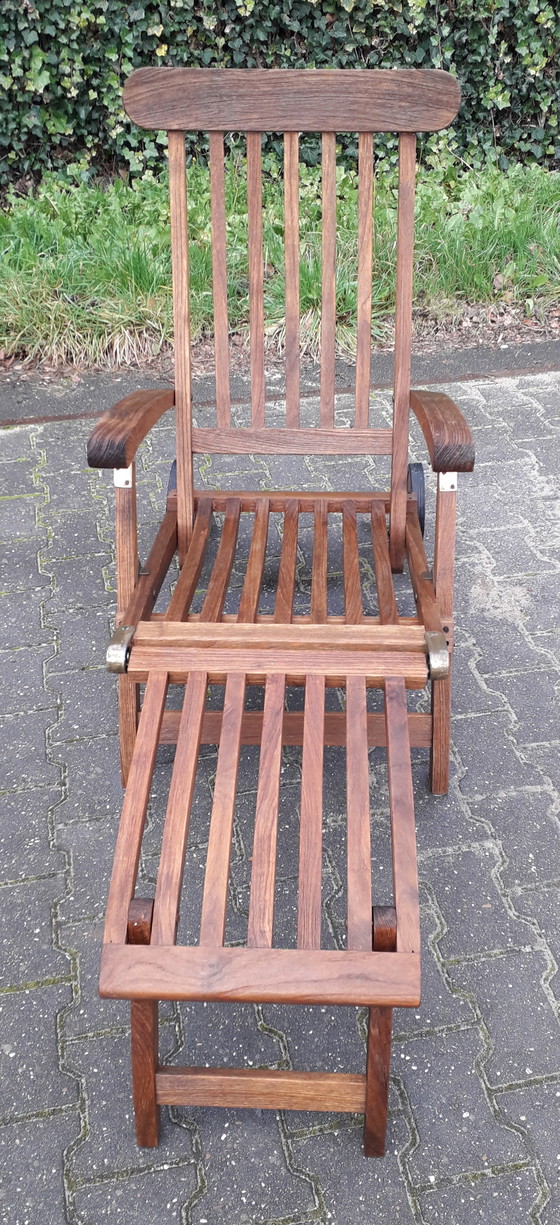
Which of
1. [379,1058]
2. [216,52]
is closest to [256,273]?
[379,1058]

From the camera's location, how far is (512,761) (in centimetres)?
234

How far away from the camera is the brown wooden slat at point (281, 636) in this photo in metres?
1.93

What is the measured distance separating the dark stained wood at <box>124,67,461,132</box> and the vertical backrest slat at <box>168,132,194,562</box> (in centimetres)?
8

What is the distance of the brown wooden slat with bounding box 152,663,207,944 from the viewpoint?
4.92ft

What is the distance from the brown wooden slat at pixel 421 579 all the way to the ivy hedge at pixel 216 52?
3777 mm

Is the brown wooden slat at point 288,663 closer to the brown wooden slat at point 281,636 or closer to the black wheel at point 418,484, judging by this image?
the brown wooden slat at point 281,636

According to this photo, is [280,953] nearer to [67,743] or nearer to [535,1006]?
[535,1006]

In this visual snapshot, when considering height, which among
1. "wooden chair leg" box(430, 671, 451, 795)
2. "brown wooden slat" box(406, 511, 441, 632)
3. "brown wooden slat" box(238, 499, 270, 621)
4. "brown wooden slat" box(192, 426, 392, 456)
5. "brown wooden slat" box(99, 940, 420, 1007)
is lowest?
"wooden chair leg" box(430, 671, 451, 795)

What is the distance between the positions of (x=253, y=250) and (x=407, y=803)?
58.1 inches

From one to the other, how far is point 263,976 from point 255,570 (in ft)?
3.51

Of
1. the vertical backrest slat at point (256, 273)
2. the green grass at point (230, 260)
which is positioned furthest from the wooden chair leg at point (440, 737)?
the green grass at point (230, 260)

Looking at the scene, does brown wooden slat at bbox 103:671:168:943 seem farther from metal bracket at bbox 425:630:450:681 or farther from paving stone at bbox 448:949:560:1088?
paving stone at bbox 448:949:560:1088

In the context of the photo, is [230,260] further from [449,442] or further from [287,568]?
[449,442]

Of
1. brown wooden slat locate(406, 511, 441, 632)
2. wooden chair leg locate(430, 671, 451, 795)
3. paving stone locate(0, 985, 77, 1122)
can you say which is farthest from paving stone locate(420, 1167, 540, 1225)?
brown wooden slat locate(406, 511, 441, 632)
